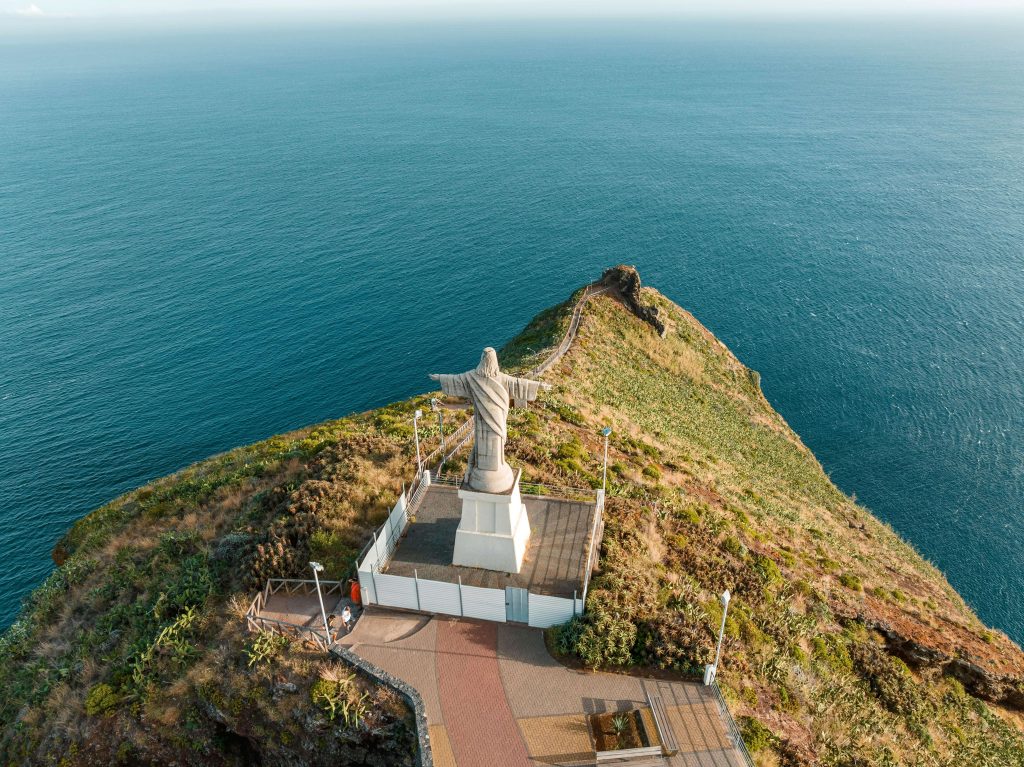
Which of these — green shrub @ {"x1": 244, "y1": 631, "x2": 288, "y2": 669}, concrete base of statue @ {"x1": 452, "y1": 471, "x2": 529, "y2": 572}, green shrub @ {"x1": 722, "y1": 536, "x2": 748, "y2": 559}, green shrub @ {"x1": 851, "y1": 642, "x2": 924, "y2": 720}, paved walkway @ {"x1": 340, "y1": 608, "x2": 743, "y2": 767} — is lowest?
green shrub @ {"x1": 851, "y1": 642, "x2": 924, "y2": 720}

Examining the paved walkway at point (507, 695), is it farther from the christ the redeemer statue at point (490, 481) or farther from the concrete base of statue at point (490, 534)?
the christ the redeemer statue at point (490, 481)

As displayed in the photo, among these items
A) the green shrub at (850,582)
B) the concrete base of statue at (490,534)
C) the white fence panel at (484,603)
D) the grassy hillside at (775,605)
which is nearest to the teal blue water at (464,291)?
the grassy hillside at (775,605)

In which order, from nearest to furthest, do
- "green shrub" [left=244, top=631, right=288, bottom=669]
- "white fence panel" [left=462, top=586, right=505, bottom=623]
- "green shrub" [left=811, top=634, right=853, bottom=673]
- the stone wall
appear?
the stone wall < "green shrub" [left=244, top=631, right=288, bottom=669] < "white fence panel" [left=462, top=586, right=505, bottom=623] < "green shrub" [left=811, top=634, right=853, bottom=673]

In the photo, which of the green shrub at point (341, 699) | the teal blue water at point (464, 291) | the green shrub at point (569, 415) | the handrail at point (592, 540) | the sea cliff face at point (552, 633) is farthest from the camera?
the teal blue water at point (464, 291)

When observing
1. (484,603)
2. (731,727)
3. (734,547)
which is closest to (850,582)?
(734,547)

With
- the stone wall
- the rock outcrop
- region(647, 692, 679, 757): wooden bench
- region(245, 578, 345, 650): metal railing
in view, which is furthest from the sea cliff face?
the rock outcrop

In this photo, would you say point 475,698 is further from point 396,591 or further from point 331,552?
point 331,552

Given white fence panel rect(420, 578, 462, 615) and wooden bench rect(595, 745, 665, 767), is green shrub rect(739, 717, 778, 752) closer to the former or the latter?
wooden bench rect(595, 745, 665, 767)

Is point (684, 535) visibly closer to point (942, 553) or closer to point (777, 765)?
point (777, 765)
